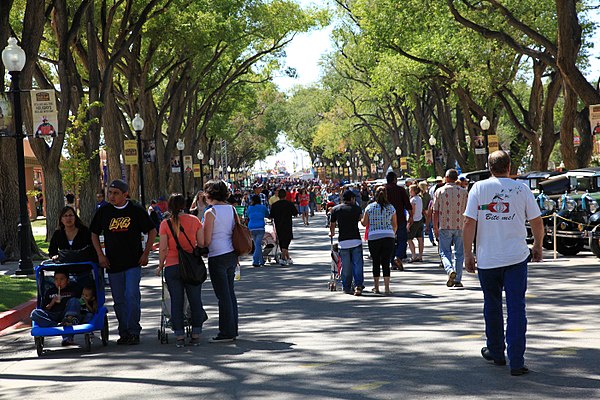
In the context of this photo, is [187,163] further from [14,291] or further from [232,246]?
[232,246]

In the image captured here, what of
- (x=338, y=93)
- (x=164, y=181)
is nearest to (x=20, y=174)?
(x=164, y=181)

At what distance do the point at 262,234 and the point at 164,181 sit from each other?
19284 mm

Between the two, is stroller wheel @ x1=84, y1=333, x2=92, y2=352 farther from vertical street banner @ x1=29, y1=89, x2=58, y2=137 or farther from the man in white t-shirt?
vertical street banner @ x1=29, y1=89, x2=58, y2=137

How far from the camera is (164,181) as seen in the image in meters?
40.9

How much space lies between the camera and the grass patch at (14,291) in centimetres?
1513

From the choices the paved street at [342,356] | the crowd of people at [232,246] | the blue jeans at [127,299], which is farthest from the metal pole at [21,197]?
the blue jeans at [127,299]

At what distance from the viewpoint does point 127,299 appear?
11031 mm

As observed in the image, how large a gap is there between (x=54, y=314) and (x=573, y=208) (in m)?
13.2

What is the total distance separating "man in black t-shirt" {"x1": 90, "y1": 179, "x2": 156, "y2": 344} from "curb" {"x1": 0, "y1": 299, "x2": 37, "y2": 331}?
3.04 m

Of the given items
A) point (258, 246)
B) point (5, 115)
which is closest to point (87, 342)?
point (258, 246)

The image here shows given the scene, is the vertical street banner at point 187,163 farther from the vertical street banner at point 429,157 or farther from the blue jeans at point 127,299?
the blue jeans at point 127,299

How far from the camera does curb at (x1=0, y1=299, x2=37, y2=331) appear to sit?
13.6m

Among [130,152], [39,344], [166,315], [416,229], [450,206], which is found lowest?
[39,344]

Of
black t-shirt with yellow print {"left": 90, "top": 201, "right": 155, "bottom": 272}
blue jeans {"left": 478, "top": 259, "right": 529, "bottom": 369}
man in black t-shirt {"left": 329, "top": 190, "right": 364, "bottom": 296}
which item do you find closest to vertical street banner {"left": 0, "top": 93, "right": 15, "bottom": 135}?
man in black t-shirt {"left": 329, "top": 190, "right": 364, "bottom": 296}
